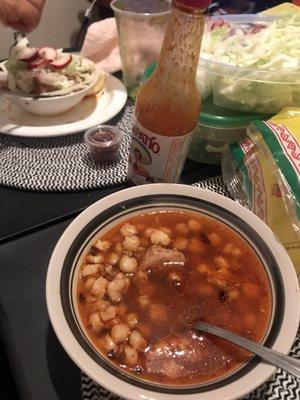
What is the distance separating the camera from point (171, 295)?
67 cm

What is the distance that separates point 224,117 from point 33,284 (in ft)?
1.83

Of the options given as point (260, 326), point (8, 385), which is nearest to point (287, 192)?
point (260, 326)

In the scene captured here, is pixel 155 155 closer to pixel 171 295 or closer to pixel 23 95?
pixel 171 295

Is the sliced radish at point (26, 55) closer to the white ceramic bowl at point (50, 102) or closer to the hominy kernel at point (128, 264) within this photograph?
the white ceramic bowl at point (50, 102)

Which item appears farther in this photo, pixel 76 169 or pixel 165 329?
pixel 76 169

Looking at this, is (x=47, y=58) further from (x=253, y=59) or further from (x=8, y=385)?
(x=8, y=385)

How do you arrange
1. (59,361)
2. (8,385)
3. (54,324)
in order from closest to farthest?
(54,324) < (59,361) < (8,385)

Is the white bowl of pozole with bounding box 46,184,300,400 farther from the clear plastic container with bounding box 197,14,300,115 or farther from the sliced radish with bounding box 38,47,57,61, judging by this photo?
the sliced radish with bounding box 38,47,57,61

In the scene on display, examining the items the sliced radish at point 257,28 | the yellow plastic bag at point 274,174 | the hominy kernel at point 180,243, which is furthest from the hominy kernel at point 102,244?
the sliced radish at point 257,28

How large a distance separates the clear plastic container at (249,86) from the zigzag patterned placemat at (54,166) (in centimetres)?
28

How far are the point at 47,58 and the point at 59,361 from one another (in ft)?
2.71

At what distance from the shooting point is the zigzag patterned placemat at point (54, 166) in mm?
950

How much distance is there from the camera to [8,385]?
3.95ft

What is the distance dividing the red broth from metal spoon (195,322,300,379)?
0.05 feet
